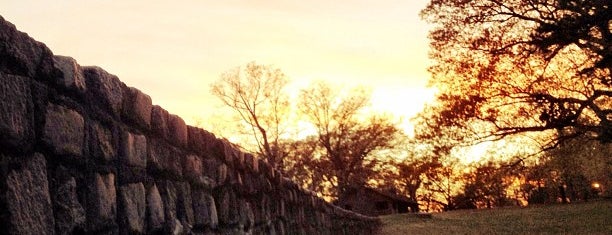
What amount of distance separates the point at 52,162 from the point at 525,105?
13.4 metres

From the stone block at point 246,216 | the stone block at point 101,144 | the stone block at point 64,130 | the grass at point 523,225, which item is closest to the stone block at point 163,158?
the stone block at point 101,144

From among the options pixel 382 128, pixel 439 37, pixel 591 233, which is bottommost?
pixel 591 233

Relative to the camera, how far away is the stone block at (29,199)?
1.62 metres

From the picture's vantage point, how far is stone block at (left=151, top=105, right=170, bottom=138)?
9.09ft

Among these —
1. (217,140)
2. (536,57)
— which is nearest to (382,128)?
(536,57)

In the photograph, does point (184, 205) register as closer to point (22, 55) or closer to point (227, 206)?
point (227, 206)

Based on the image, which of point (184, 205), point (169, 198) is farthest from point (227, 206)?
point (169, 198)

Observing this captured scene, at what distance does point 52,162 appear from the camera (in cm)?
185

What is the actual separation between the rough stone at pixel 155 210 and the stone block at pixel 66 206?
56 cm

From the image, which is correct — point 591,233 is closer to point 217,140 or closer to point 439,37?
point 439,37

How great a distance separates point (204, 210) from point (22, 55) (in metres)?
1.73

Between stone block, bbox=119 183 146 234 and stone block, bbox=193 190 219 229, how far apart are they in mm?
673

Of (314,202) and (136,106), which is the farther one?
(314,202)

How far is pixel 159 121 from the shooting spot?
2.82 meters
